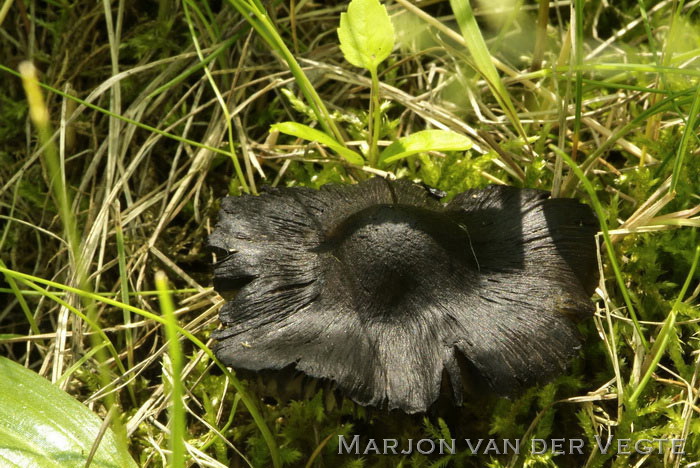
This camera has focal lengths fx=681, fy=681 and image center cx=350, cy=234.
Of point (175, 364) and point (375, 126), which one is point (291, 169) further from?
point (175, 364)

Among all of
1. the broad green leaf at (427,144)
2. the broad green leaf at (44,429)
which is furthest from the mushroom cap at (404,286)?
the broad green leaf at (44,429)

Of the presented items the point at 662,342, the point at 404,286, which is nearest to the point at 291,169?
the point at 404,286

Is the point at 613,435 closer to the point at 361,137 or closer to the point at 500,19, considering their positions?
the point at 361,137

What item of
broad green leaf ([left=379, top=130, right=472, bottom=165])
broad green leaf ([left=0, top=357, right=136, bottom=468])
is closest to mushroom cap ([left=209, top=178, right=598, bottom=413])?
broad green leaf ([left=379, top=130, right=472, bottom=165])

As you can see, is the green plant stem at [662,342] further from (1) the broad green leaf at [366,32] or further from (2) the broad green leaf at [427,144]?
(1) the broad green leaf at [366,32]

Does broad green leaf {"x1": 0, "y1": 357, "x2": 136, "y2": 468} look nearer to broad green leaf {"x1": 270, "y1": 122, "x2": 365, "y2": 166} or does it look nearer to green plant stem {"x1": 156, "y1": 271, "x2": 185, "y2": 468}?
green plant stem {"x1": 156, "y1": 271, "x2": 185, "y2": 468}
